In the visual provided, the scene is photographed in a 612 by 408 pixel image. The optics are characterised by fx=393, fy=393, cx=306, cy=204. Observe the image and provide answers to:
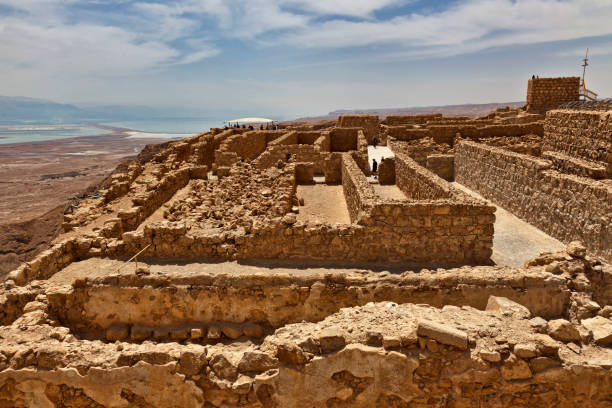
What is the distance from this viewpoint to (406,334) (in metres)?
4.10

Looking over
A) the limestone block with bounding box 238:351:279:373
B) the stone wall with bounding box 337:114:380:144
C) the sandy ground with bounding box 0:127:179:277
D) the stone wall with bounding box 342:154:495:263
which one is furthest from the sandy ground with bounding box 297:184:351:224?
the sandy ground with bounding box 0:127:179:277

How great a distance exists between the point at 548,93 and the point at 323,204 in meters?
24.9

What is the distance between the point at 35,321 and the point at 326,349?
13.6ft

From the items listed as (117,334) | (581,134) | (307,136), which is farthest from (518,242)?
(307,136)

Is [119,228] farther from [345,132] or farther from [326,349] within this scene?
[345,132]

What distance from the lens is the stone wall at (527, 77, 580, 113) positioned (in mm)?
28188

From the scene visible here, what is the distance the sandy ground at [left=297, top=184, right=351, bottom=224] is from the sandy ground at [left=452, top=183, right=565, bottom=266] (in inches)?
146

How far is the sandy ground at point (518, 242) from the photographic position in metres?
8.05

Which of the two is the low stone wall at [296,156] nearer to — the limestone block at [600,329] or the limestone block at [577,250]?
the limestone block at [577,250]

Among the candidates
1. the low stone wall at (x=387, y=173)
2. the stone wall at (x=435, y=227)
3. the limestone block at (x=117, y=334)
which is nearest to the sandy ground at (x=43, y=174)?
the low stone wall at (x=387, y=173)

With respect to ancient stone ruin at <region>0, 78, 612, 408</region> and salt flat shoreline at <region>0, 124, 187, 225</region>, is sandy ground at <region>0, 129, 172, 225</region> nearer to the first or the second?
salt flat shoreline at <region>0, 124, 187, 225</region>

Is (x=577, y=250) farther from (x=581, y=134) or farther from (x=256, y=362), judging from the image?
(x=581, y=134)

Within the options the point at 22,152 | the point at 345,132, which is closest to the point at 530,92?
the point at 345,132

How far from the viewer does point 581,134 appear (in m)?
11.6
